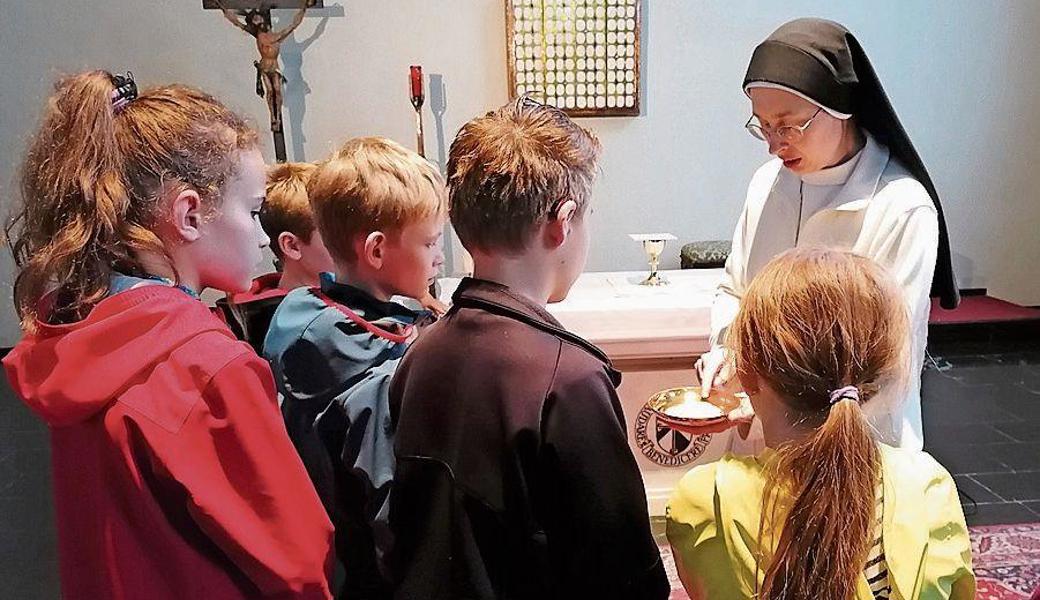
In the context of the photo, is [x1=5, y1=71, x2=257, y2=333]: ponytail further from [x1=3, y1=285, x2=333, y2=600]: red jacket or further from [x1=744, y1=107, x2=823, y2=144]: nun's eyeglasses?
[x1=744, y1=107, x2=823, y2=144]: nun's eyeglasses

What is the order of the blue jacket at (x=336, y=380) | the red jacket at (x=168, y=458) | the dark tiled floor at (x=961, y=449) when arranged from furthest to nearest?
the dark tiled floor at (x=961, y=449) → the blue jacket at (x=336, y=380) → the red jacket at (x=168, y=458)

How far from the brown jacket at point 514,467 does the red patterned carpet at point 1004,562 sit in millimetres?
1527

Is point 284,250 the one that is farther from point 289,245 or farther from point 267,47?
point 267,47

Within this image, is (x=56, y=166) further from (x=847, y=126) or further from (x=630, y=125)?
(x=630, y=125)

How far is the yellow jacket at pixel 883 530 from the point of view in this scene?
103cm

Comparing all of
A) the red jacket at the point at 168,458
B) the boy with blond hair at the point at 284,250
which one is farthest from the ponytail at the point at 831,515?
the boy with blond hair at the point at 284,250

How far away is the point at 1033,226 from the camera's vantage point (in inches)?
207

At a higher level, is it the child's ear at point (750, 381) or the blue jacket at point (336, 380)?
the child's ear at point (750, 381)

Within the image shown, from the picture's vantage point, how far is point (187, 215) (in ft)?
3.64

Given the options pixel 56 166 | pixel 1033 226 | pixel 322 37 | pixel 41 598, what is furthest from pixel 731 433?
pixel 1033 226

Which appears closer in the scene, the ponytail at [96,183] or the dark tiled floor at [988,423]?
the ponytail at [96,183]

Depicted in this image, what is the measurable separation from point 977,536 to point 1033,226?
127 inches

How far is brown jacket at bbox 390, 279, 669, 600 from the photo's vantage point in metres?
1.06

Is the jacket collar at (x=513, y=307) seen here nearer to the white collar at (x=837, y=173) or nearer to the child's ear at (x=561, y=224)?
the child's ear at (x=561, y=224)
